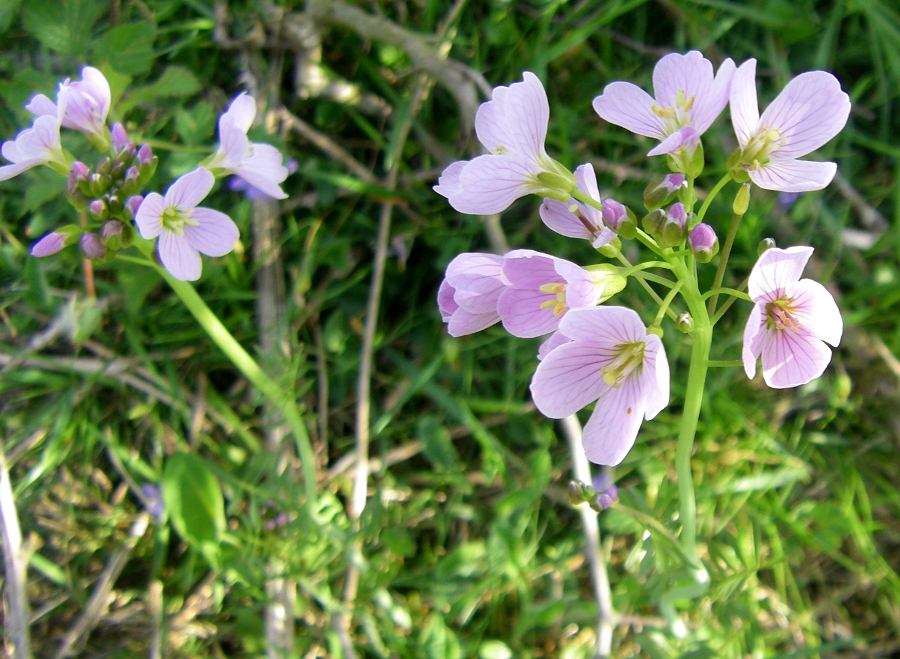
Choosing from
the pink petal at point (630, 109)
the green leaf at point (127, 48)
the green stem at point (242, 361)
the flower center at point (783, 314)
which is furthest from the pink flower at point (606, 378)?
the green leaf at point (127, 48)

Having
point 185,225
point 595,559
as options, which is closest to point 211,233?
point 185,225

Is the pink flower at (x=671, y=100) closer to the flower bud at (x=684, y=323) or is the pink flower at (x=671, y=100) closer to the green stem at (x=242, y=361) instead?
the flower bud at (x=684, y=323)

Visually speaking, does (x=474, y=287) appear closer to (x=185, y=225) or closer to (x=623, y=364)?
(x=623, y=364)

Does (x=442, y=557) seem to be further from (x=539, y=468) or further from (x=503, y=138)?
(x=503, y=138)

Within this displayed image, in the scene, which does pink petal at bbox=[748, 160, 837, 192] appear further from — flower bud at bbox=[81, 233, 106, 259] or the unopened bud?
flower bud at bbox=[81, 233, 106, 259]

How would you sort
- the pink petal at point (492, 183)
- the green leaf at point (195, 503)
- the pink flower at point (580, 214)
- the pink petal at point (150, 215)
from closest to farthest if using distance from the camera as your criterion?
the pink petal at point (492, 183) < the pink flower at point (580, 214) < the pink petal at point (150, 215) < the green leaf at point (195, 503)
